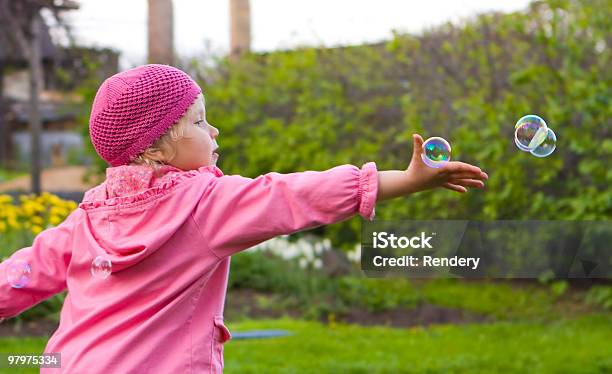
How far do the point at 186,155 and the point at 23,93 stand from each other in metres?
28.9

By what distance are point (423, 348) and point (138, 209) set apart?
11.6 ft

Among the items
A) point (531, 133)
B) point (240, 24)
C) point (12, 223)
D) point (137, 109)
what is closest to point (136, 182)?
point (137, 109)

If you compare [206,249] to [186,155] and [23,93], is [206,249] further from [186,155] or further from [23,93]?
[23,93]

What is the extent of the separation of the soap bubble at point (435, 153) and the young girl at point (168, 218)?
1.0 inches

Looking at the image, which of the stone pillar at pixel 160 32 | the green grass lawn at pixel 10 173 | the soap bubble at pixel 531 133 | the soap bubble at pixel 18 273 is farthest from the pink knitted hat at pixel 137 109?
the green grass lawn at pixel 10 173

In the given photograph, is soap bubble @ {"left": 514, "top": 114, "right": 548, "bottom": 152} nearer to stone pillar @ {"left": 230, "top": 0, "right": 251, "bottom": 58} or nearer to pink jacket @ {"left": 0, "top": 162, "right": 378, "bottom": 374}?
pink jacket @ {"left": 0, "top": 162, "right": 378, "bottom": 374}

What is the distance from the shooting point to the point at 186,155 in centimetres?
227

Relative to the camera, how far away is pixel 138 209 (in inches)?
87.9

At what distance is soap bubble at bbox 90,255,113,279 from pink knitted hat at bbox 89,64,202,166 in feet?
0.91

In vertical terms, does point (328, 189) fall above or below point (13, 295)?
above

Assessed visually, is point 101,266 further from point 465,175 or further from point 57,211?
point 57,211

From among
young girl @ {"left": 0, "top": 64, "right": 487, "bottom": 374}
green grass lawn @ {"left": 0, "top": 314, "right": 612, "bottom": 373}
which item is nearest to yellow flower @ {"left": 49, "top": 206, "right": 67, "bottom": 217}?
green grass lawn @ {"left": 0, "top": 314, "right": 612, "bottom": 373}

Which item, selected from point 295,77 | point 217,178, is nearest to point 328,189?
point 217,178

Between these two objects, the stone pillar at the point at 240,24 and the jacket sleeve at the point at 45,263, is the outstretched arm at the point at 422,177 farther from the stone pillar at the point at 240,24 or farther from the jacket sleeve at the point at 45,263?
the stone pillar at the point at 240,24
